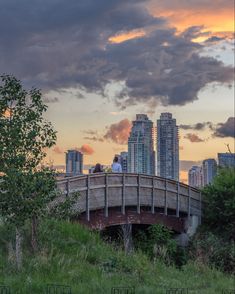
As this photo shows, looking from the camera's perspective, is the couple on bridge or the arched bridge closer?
the arched bridge

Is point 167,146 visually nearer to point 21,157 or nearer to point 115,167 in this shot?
point 115,167

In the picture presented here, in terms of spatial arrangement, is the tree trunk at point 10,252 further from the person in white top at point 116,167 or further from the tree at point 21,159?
the person in white top at point 116,167

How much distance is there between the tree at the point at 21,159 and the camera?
1310 cm

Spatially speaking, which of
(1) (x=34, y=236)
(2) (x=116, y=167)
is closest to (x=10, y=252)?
(1) (x=34, y=236)

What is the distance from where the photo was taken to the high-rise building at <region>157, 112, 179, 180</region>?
5959 centimetres

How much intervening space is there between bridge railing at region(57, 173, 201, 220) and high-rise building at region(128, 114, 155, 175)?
587 inches

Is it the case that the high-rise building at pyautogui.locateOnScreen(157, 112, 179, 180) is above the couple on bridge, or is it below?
above

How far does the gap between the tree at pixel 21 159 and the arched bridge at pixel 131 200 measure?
8285 millimetres

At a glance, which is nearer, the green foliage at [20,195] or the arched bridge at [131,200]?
the green foliage at [20,195]

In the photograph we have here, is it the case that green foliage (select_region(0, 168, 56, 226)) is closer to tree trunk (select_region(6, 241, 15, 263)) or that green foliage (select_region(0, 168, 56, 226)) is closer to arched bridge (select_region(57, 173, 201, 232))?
tree trunk (select_region(6, 241, 15, 263))

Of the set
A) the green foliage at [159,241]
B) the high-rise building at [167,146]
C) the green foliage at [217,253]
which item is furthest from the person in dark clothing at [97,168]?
the high-rise building at [167,146]

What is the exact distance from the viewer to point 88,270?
13.8 metres

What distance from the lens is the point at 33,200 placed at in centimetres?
1330

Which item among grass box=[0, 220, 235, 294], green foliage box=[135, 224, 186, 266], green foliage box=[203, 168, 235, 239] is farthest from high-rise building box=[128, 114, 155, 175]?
grass box=[0, 220, 235, 294]
